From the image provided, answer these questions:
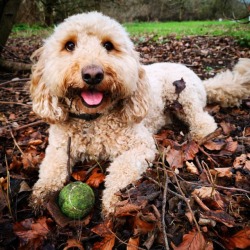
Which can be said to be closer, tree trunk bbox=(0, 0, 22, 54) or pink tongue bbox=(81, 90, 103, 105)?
pink tongue bbox=(81, 90, 103, 105)

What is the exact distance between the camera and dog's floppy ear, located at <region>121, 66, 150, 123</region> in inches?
103

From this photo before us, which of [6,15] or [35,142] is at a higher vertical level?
[6,15]

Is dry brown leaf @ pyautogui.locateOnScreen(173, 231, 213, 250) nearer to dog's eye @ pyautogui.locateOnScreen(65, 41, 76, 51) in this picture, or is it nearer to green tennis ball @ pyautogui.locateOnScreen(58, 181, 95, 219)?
green tennis ball @ pyautogui.locateOnScreen(58, 181, 95, 219)

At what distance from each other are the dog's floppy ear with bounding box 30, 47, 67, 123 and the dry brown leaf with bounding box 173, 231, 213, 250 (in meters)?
1.44

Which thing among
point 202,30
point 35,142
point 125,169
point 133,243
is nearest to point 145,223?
point 133,243

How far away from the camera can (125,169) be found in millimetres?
2434

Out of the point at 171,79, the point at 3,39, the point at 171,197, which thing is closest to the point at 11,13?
the point at 3,39

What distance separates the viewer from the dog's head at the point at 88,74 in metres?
2.24

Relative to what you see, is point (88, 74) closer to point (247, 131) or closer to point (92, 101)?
point (92, 101)

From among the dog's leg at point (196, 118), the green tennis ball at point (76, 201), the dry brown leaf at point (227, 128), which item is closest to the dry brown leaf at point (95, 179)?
the green tennis ball at point (76, 201)

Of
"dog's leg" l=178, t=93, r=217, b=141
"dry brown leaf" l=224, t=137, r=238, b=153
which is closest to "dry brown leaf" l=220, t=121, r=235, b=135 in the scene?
"dog's leg" l=178, t=93, r=217, b=141

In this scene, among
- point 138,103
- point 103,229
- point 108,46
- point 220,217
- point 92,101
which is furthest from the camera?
point 138,103

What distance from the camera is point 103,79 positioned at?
86.9 inches

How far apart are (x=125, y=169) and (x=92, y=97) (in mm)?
644
